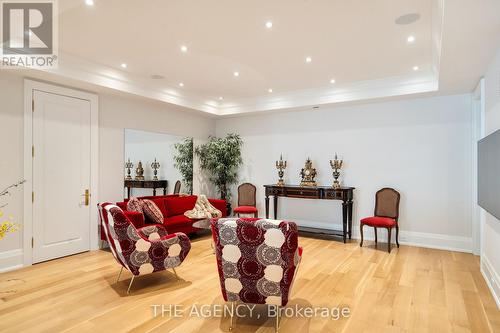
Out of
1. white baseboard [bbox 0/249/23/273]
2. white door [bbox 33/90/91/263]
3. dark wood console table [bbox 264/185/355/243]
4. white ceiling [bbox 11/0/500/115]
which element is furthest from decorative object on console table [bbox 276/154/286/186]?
white baseboard [bbox 0/249/23/273]

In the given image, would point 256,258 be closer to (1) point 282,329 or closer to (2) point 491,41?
(1) point 282,329

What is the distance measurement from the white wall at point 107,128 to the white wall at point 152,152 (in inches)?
4.7

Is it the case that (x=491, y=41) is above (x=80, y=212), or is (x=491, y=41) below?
above

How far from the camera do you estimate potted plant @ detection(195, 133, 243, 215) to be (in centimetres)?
709

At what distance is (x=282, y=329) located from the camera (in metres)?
2.58

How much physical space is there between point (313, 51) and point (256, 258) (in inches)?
115

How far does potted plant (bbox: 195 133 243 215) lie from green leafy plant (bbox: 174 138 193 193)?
0.27 metres

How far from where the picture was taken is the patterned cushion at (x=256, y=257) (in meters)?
2.38

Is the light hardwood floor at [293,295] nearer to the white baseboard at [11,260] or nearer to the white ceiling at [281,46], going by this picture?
the white baseboard at [11,260]

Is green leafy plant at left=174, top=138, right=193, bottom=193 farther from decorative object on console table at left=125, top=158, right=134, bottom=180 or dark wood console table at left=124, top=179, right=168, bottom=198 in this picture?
decorative object on console table at left=125, top=158, right=134, bottom=180

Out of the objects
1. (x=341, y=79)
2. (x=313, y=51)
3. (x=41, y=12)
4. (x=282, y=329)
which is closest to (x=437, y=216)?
(x=341, y=79)

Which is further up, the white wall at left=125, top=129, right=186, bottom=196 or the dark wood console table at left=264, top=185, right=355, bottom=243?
the white wall at left=125, top=129, right=186, bottom=196

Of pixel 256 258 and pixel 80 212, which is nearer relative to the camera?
pixel 256 258

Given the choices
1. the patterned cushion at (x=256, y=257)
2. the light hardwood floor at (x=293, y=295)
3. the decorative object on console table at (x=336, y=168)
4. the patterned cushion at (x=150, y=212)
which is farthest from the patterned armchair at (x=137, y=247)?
the decorative object on console table at (x=336, y=168)
